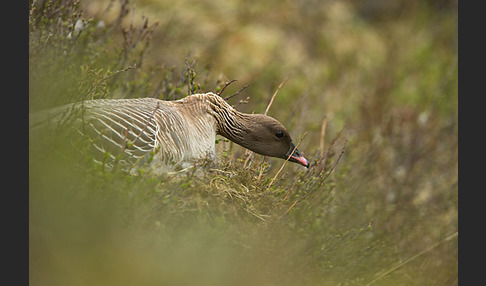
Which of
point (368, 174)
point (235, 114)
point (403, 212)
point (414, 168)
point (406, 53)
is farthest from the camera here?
point (406, 53)

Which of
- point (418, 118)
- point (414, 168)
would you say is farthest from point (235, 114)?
point (418, 118)

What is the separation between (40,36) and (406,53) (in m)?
7.69

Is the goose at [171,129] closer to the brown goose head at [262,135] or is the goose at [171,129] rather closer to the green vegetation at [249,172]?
the brown goose head at [262,135]

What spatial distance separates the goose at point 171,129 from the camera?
10.4 ft

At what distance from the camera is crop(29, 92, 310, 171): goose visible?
317 cm

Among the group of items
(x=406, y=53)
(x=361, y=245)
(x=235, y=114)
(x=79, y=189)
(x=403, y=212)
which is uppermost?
(x=79, y=189)

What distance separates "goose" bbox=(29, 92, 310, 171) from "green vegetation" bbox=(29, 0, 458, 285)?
0.41ft

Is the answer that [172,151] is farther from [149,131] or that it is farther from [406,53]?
[406,53]

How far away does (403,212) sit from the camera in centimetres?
525

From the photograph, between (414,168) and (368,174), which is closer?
(368,174)

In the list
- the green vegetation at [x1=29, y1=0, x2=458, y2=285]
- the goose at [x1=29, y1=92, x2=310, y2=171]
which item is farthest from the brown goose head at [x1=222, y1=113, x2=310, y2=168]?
the green vegetation at [x1=29, y1=0, x2=458, y2=285]

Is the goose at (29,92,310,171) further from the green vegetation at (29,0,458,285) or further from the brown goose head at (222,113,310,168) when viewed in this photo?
the green vegetation at (29,0,458,285)

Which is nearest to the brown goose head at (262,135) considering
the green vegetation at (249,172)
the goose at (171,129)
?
the goose at (171,129)

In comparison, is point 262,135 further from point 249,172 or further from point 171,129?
point 171,129
